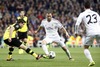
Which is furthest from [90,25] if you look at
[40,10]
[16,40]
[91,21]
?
[40,10]

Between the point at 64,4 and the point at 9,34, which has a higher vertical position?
the point at 64,4

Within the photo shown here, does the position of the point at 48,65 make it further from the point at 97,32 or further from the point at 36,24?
the point at 36,24

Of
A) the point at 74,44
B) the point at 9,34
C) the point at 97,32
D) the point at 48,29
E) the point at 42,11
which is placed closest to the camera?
the point at 97,32

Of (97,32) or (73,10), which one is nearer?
(97,32)

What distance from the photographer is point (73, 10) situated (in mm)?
38625

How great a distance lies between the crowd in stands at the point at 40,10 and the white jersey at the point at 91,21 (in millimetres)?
19367

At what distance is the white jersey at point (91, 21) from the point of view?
14.9m

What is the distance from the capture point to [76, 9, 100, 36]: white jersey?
14922 millimetres

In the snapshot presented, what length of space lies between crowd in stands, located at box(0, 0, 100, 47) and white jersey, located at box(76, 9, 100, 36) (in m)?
19.4

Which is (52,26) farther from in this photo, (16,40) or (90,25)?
(90,25)

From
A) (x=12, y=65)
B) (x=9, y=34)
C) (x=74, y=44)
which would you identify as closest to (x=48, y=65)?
(x=12, y=65)

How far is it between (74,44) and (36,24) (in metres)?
3.50

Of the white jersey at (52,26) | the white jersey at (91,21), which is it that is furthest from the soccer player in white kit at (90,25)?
the white jersey at (52,26)

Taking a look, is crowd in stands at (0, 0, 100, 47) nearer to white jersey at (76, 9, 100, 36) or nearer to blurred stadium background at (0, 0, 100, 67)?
blurred stadium background at (0, 0, 100, 67)
